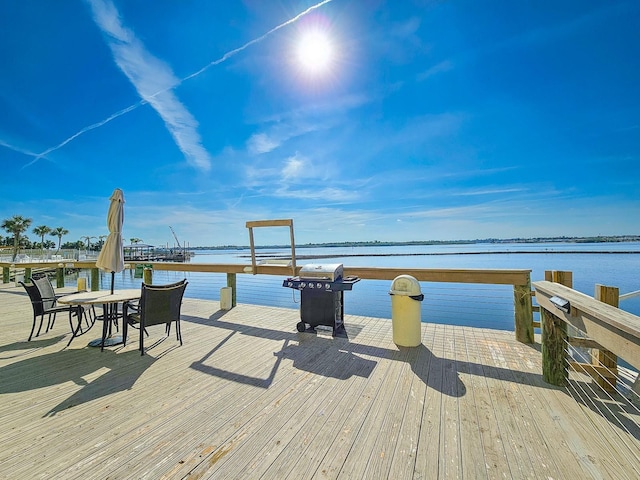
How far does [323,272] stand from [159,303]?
6.54 feet

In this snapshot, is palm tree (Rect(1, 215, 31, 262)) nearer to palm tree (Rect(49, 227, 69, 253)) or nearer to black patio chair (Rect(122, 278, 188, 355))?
palm tree (Rect(49, 227, 69, 253))

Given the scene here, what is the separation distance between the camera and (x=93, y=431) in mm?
1602

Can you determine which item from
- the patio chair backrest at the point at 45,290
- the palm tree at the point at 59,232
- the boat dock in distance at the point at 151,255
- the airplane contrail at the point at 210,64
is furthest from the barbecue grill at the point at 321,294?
the palm tree at the point at 59,232

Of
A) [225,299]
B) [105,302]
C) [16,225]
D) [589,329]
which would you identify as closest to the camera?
[589,329]

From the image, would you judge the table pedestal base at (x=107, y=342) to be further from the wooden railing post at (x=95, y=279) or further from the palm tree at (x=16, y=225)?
the palm tree at (x=16, y=225)

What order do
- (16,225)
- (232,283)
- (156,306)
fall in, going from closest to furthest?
(156,306), (232,283), (16,225)

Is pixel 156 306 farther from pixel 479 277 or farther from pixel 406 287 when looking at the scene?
pixel 479 277

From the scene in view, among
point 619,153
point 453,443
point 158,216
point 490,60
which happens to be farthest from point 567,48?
point 158,216

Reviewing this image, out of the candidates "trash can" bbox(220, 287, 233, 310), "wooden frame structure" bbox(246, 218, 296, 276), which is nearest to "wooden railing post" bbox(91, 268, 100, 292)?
"trash can" bbox(220, 287, 233, 310)

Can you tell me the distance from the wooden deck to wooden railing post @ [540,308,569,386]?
0.13 metres

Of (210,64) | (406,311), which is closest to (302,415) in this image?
(406,311)

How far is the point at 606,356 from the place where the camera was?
7.08 ft

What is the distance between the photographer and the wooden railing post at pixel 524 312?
3.11 meters

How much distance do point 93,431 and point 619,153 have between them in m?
19.7
